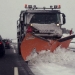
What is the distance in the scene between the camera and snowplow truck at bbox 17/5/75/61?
11.6 m

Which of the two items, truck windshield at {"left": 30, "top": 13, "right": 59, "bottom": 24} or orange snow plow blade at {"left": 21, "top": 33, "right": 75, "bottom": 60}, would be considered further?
truck windshield at {"left": 30, "top": 13, "right": 59, "bottom": 24}

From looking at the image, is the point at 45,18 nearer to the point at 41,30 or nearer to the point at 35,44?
the point at 41,30

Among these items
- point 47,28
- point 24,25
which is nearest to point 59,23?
point 47,28

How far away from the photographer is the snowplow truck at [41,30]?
11.6 m

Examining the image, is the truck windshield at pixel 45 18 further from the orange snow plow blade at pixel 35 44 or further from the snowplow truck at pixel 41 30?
the orange snow plow blade at pixel 35 44

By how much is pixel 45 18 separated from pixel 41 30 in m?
1.46

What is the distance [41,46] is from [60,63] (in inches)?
46.3

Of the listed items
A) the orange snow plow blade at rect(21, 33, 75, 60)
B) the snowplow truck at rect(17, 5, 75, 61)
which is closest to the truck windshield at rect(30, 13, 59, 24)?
the snowplow truck at rect(17, 5, 75, 61)

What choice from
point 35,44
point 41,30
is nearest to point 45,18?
point 41,30

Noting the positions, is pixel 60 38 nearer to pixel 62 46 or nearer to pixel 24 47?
pixel 62 46

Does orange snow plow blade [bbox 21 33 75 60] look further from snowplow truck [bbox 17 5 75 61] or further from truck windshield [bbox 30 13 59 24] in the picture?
truck windshield [bbox 30 13 59 24]

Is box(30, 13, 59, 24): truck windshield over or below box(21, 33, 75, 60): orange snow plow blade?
over

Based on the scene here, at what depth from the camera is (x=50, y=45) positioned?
1213 centimetres

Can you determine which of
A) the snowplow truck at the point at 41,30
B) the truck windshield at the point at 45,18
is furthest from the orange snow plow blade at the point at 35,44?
the truck windshield at the point at 45,18
